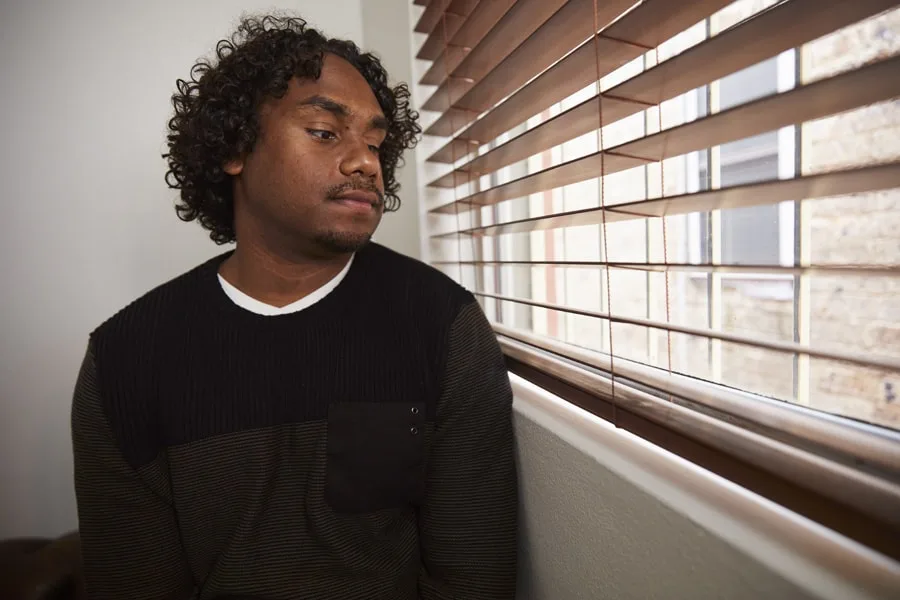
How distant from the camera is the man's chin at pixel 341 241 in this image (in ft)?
3.09

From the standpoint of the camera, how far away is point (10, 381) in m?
1.37

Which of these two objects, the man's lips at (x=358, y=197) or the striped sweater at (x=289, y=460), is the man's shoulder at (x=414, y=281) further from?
the man's lips at (x=358, y=197)

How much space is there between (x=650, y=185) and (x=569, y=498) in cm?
65

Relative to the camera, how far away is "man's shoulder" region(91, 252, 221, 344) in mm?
949

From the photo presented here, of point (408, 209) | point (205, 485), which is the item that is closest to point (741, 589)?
point (205, 485)

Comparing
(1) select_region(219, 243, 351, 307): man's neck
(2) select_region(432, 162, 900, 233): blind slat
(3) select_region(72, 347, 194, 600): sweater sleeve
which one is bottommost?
(3) select_region(72, 347, 194, 600): sweater sleeve

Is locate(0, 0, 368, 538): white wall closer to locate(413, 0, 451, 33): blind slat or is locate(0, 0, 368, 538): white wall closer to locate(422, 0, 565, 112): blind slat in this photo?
locate(413, 0, 451, 33): blind slat

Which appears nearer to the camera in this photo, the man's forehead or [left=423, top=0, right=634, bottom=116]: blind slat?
[left=423, top=0, right=634, bottom=116]: blind slat

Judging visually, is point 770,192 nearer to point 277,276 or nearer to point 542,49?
point 542,49

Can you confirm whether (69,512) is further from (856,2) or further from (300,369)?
(856,2)

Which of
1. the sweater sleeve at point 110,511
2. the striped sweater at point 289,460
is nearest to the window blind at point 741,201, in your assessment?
the striped sweater at point 289,460

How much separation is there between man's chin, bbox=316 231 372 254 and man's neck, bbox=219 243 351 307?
0.09 m

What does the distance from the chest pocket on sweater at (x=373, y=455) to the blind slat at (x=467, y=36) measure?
0.77 m

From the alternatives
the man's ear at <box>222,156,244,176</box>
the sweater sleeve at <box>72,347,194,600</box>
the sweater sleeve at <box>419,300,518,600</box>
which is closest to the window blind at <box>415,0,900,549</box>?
the sweater sleeve at <box>419,300,518,600</box>
